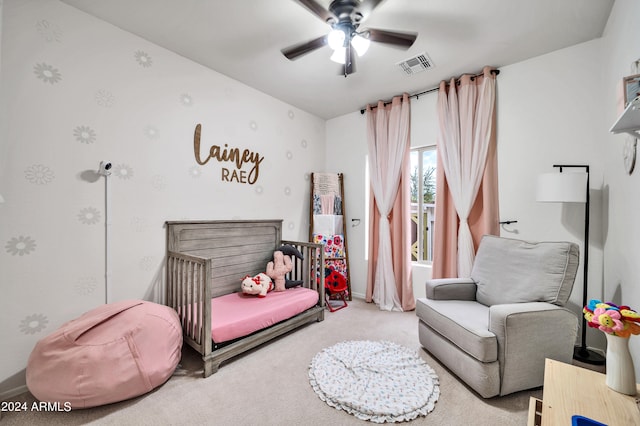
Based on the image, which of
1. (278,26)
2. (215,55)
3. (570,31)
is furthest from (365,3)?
(570,31)

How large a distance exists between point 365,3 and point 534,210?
2.25 m

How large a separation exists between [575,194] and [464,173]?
0.91 metres

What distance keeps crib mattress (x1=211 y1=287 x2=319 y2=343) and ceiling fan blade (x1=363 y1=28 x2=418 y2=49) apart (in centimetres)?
222

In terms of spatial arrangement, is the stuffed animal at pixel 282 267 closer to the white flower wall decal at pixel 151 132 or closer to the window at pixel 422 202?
the window at pixel 422 202

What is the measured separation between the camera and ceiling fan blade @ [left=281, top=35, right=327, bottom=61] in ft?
6.30

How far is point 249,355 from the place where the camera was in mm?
2236

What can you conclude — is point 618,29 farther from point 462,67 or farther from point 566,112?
point 462,67

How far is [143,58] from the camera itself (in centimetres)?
228

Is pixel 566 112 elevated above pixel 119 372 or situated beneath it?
elevated above

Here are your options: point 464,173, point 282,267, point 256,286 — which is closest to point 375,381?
point 256,286

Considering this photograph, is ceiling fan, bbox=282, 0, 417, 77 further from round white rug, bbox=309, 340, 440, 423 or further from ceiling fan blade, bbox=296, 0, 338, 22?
round white rug, bbox=309, 340, 440, 423

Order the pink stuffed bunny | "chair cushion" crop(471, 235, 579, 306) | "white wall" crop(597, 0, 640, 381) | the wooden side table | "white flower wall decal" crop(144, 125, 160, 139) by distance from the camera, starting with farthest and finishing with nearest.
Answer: the pink stuffed bunny, "white flower wall decal" crop(144, 125, 160, 139), "chair cushion" crop(471, 235, 579, 306), "white wall" crop(597, 0, 640, 381), the wooden side table

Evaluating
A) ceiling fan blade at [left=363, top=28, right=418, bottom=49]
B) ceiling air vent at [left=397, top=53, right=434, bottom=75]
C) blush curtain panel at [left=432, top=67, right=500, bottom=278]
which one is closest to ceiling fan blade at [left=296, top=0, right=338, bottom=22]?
ceiling fan blade at [left=363, top=28, right=418, bottom=49]

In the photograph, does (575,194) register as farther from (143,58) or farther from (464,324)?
(143,58)
